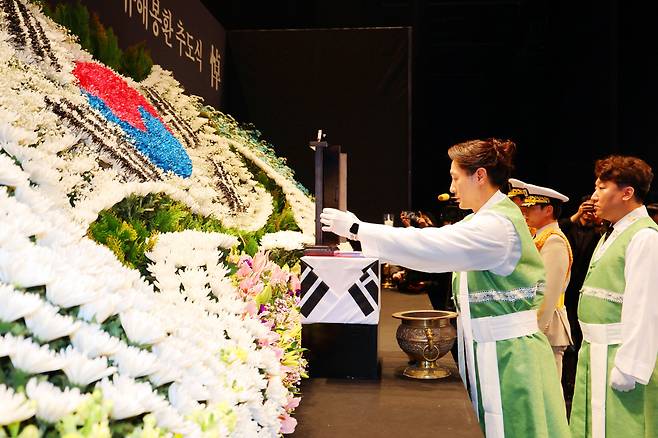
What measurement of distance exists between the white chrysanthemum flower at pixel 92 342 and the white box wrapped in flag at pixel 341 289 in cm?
136

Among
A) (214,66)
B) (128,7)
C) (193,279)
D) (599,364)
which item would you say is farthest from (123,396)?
(214,66)

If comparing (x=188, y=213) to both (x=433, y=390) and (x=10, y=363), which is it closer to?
(x=433, y=390)

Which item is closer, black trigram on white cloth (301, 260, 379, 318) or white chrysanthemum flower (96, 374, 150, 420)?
white chrysanthemum flower (96, 374, 150, 420)

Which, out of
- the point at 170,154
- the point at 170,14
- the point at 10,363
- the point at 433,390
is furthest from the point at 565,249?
the point at 10,363

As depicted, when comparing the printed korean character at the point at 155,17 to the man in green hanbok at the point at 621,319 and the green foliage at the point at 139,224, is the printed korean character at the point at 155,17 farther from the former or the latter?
the man in green hanbok at the point at 621,319

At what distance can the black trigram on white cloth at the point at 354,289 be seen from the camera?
7.16 ft

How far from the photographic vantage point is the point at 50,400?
2.33 feet

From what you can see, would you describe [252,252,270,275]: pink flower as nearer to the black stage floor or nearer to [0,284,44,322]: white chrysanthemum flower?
the black stage floor

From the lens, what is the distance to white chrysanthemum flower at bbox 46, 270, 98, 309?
0.85 metres

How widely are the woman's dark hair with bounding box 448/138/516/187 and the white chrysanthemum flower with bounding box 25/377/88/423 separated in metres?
1.82

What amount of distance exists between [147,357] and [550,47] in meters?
6.79

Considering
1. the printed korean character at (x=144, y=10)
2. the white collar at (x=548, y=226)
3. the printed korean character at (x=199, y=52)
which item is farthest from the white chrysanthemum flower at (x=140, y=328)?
the printed korean character at (x=199, y=52)

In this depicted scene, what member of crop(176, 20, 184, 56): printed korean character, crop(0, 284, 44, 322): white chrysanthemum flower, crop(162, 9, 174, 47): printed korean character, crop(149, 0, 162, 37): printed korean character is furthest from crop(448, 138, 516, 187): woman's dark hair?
crop(176, 20, 184, 56): printed korean character

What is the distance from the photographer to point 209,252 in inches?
61.7
